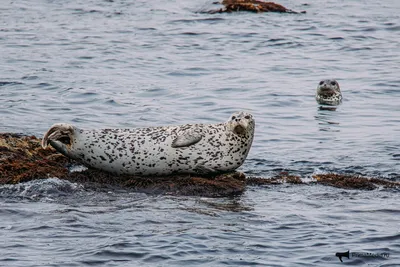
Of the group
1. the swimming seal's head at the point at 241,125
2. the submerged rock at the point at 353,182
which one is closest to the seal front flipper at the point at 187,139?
the swimming seal's head at the point at 241,125

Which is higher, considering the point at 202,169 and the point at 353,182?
the point at 202,169

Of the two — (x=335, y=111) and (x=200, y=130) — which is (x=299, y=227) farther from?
(x=335, y=111)

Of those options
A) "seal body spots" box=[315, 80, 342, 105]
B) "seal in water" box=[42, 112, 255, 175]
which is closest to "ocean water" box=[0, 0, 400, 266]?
"seal body spots" box=[315, 80, 342, 105]

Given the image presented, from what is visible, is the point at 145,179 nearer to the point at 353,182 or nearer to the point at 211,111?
the point at 353,182

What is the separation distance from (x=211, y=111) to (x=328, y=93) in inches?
103

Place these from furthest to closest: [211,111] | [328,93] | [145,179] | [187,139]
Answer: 1. [328,93]
2. [211,111]
3. [187,139]
4. [145,179]

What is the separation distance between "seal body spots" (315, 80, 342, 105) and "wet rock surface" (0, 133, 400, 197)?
6.30m

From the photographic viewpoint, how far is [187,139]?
937 cm

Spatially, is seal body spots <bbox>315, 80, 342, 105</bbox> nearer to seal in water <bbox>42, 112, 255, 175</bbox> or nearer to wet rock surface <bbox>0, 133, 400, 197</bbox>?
wet rock surface <bbox>0, 133, 400, 197</bbox>

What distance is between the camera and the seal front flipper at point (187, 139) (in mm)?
9320

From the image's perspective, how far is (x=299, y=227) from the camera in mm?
7863

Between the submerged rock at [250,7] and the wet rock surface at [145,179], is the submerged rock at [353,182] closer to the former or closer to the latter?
the wet rock surface at [145,179]

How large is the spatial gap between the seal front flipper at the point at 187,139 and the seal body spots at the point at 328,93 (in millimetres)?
7136

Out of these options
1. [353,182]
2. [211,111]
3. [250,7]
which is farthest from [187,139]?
[250,7]
